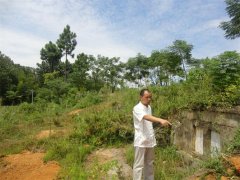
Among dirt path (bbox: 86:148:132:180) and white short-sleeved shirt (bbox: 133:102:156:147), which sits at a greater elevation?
white short-sleeved shirt (bbox: 133:102:156:147)

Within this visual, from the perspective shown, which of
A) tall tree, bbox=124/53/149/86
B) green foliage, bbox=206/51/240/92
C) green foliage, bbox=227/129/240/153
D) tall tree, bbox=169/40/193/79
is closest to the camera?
green foliage, bbox=227/129/240/153

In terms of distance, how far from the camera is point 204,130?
6.15 m

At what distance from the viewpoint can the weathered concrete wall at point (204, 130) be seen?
5.42 metres

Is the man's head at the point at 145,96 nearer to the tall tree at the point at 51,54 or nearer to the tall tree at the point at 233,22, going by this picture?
the tall tree at the point at 233,22

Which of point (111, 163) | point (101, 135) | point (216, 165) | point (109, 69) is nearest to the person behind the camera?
point (216, 165)

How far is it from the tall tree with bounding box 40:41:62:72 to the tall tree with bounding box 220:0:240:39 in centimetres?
1732

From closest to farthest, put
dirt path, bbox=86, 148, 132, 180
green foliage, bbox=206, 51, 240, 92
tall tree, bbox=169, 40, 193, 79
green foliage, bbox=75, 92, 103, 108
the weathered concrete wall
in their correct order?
dirt path, bbox=86, 148, 132, 180 → the weathered concrete wall → green foliage, bbox=206, 51, 240, 92 → green foliage, bbox=75, 92, 103, 108 → tall tree, bbox=169, 40, 193, 79

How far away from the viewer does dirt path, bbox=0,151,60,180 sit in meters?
5.73

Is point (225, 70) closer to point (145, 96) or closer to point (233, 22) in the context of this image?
point (145, 96)

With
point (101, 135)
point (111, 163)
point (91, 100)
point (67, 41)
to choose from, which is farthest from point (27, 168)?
point (67, 41)

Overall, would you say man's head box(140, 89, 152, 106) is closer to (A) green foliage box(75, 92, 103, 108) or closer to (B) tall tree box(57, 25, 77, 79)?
(A) green foliage box(75, 92, 103, 108)

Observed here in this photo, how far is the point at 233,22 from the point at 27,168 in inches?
533

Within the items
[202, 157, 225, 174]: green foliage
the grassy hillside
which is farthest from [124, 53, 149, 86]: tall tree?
[202, 157, 225, 174]: green foliage

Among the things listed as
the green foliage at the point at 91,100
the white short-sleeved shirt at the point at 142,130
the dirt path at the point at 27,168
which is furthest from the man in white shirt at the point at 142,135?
the green foliage at the point at 91,100
